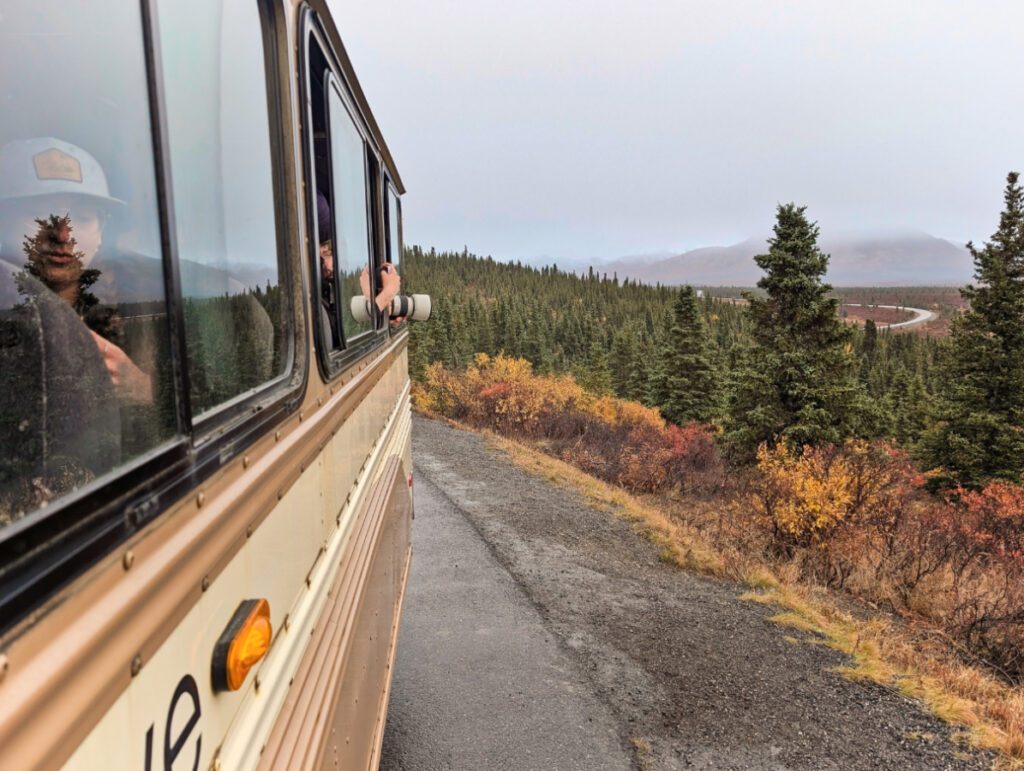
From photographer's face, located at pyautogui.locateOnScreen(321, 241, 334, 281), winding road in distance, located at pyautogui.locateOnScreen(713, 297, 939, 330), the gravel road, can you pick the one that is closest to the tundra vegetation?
the gravel road

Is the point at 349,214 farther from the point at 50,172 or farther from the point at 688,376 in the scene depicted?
the point at 688,376

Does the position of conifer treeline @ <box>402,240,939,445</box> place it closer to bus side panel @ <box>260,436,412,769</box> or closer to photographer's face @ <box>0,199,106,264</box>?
bus side panel @ <box>260,436,412,769</box>

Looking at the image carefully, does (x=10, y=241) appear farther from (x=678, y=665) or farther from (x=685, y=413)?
(x=685, y=413)

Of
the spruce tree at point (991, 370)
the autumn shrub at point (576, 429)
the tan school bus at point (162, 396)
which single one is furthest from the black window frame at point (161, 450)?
the spruce tree at point (991, 370)

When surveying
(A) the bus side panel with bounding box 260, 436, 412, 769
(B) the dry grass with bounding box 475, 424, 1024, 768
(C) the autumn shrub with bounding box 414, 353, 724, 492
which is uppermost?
(A) the bus side panel with bounding box 260, 436, 412, 769

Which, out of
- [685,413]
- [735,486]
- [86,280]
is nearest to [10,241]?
[86,280]

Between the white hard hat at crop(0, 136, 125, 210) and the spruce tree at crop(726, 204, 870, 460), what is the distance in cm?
2235

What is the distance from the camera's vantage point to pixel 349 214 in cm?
267

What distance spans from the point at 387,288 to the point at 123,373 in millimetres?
2692

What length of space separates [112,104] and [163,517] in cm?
53

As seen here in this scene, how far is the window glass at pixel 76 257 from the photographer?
0.71m

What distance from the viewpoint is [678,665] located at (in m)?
5.07

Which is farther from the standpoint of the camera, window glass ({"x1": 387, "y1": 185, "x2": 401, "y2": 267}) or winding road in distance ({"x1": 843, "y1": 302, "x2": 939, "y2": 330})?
winding road in distance ({"x1": 843, "y1": 302, "x2": 939, "y2": 330})

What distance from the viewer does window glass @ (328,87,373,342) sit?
2.32m
